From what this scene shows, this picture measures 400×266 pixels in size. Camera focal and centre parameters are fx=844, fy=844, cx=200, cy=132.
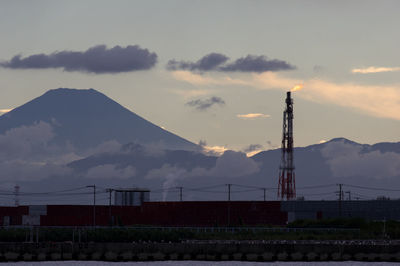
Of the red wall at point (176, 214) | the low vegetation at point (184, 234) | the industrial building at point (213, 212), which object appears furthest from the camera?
the red wall at point (176, 214)

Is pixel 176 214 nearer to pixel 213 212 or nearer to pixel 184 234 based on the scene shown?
pixel 213 212

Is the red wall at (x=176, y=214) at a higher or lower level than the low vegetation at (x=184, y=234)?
higher

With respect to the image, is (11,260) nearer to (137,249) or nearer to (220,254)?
(137,249)

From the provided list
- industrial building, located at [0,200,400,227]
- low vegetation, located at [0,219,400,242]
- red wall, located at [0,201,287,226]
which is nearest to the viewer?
low vegetation, located at [0,219,400,242]

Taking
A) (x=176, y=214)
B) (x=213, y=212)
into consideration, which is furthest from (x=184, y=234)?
(x=176, y=214)

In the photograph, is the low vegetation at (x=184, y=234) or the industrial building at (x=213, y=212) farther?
the industrial building at (x=213, y=212)

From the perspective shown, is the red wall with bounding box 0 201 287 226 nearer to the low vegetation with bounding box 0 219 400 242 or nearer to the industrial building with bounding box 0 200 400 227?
the industrial building with bounding box 0 200 400 227

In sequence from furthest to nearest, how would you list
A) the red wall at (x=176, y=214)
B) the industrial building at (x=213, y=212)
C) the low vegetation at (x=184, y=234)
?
1. the red wall at (x=176, y=214)
2. the industrial building at (x=213, y=212)
3. the low vegetation at (x=184, y=234)

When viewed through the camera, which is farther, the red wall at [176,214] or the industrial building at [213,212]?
the red wall at [176,214]

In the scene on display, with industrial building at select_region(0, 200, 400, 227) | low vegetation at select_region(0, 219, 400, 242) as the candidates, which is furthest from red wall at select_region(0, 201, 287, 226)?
low vegetation at select_region(0, 219, 400, 242)

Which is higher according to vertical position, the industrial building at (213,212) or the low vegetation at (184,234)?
the industrial building at (213,212)

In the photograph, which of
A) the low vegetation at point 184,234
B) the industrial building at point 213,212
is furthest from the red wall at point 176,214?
the low vegetation at point 184,234

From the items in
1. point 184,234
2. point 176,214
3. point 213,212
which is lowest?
point 184,234

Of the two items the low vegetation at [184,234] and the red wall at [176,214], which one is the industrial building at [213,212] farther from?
the low vegetation at [184,234]
